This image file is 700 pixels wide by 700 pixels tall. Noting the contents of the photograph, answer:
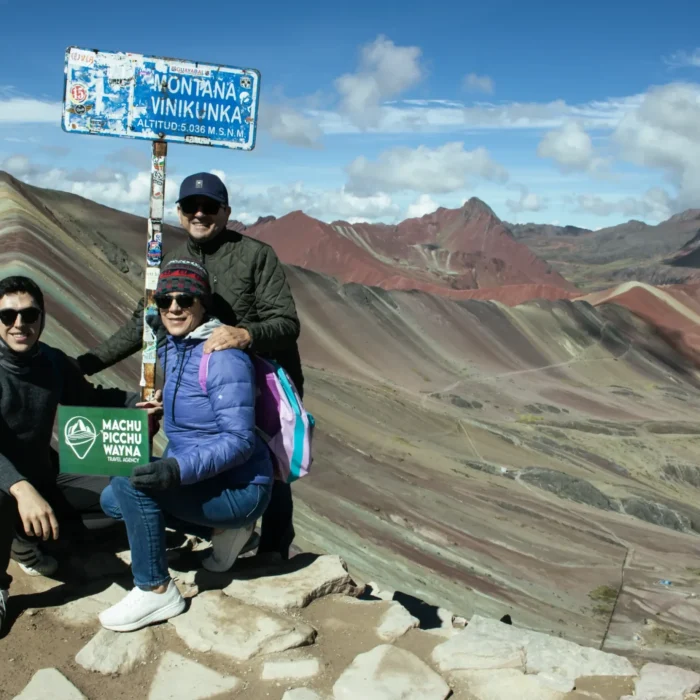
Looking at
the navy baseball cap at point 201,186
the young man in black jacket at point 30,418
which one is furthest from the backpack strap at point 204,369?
the navy baseball cap at point 201,186

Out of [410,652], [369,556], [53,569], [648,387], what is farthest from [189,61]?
[648,387]

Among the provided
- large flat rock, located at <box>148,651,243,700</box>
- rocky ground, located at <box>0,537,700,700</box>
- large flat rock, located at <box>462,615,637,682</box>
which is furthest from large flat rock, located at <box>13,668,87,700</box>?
large flat rock, located at <box>462,615,637,682</box>

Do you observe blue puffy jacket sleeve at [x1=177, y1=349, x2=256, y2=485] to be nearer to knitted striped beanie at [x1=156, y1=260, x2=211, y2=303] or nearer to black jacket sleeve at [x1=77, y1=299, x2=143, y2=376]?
knitted striped beanie at [x1=156, y1=260, x2=211, y2=303]

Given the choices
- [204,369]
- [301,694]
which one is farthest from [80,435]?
[301,694]

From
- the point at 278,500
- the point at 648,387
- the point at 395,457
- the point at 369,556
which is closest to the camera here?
the point at 278,500

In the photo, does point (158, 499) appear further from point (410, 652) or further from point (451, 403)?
point (451, 403)

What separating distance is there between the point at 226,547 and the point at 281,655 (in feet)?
2.16

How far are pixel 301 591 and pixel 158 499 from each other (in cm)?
A: 88

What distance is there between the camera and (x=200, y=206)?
338 cm

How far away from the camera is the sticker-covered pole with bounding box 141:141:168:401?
354 cm

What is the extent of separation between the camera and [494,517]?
13.5m

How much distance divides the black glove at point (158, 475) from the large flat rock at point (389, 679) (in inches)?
38.9

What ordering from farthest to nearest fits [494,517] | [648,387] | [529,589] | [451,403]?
1. [648,387]
2. [451,403]
3. [494,517]
4. [529,589]

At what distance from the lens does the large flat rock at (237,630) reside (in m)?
3.10
